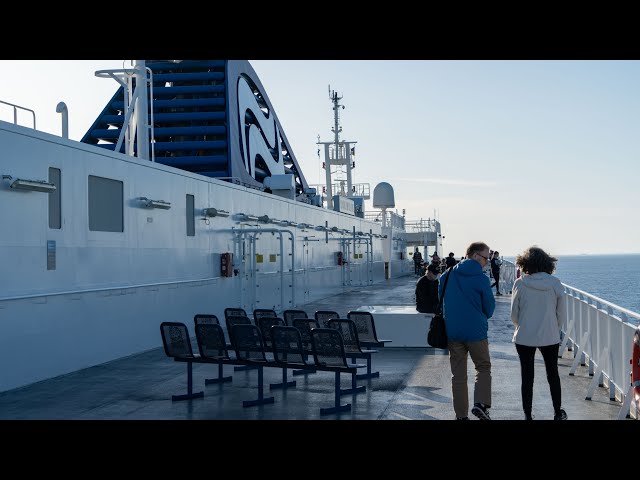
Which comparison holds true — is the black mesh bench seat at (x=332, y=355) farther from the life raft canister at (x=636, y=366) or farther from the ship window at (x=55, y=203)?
the ship window at (x=55, y=203)

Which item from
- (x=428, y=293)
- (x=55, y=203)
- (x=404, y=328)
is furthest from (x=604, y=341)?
(x=55, y=203)

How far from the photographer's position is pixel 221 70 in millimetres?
51344

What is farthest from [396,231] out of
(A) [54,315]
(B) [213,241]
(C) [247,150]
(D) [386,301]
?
(A) [54,315]

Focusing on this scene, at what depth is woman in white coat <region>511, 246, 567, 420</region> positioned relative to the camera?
7270 millimetres

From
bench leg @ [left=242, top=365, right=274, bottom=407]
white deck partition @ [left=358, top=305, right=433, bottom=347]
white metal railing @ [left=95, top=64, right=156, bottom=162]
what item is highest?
white metal railing @ [left=95, top=64, right=156, bottom=162]

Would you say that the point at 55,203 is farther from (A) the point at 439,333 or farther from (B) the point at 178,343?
(A) the point at 439,333

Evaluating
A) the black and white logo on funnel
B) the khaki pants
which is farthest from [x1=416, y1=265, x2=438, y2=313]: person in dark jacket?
the black and white logo on funnel

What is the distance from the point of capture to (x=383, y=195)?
58.5m

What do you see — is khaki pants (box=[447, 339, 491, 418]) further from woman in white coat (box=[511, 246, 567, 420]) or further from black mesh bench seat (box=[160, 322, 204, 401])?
black mesh bench seat (box=[160, 322, 204, 401])

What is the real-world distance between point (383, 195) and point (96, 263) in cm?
4682

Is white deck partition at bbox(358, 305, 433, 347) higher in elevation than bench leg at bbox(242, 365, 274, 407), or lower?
Answer: higher
